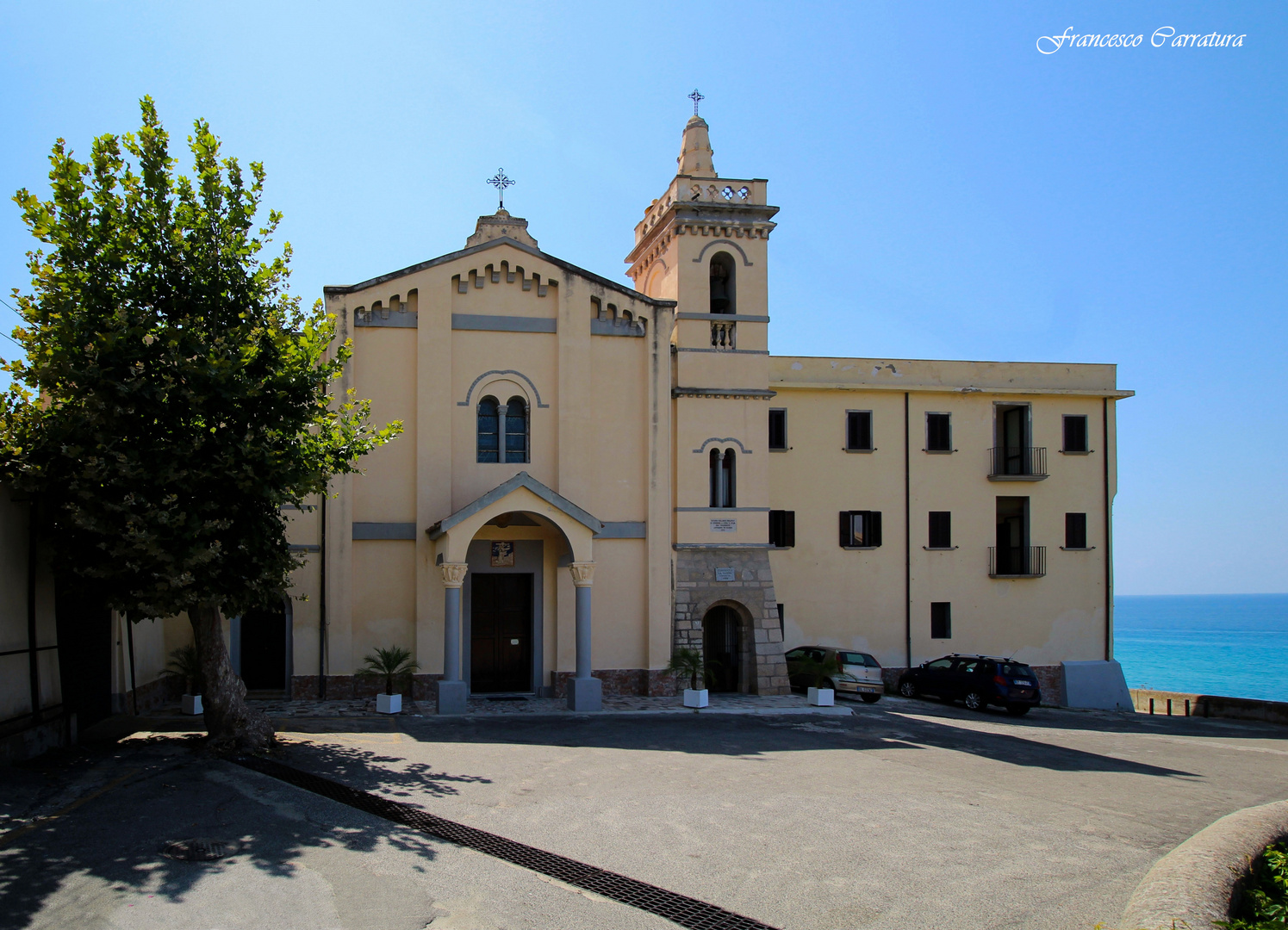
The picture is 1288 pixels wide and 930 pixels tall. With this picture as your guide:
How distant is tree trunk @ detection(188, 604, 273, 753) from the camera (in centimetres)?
1311

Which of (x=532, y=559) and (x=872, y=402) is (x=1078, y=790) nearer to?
(x=532, y=559)

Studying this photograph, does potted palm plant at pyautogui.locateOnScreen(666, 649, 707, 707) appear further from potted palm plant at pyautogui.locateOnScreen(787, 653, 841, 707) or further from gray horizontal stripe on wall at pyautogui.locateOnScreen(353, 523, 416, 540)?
gray horizontal stripe on wall at pyautogui.locateOnScreen(353, 523, 416, 540)

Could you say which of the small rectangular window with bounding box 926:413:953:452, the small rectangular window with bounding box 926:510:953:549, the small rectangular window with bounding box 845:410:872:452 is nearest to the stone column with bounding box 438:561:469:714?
the small rectangular window with bounding box 845:410:872:452

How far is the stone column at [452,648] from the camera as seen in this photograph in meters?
18.0

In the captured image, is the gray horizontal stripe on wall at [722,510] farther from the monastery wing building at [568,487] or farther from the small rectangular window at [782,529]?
the small rectangular window at [782,529]

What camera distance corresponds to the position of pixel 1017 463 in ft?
96.0

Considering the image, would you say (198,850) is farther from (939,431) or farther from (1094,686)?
(1094,686)

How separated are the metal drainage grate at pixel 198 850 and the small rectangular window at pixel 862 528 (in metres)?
21.2

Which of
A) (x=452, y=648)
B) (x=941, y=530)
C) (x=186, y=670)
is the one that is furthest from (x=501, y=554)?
(x=941, y=530)

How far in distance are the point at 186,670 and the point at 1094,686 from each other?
25049 mm

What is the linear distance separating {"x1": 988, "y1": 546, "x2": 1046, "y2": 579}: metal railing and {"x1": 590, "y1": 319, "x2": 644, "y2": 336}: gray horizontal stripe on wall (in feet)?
45.7

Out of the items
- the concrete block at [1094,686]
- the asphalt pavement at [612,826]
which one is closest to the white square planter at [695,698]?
the asphalt pavement at [612,826]

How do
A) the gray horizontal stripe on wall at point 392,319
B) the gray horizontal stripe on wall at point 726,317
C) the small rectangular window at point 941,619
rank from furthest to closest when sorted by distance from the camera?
the small rectangular window at point 941,619 < the gray horizontal stripe on wall at point 726,317 < the gray horizontal stripe on wall at point 392,319

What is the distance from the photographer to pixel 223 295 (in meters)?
12.8
